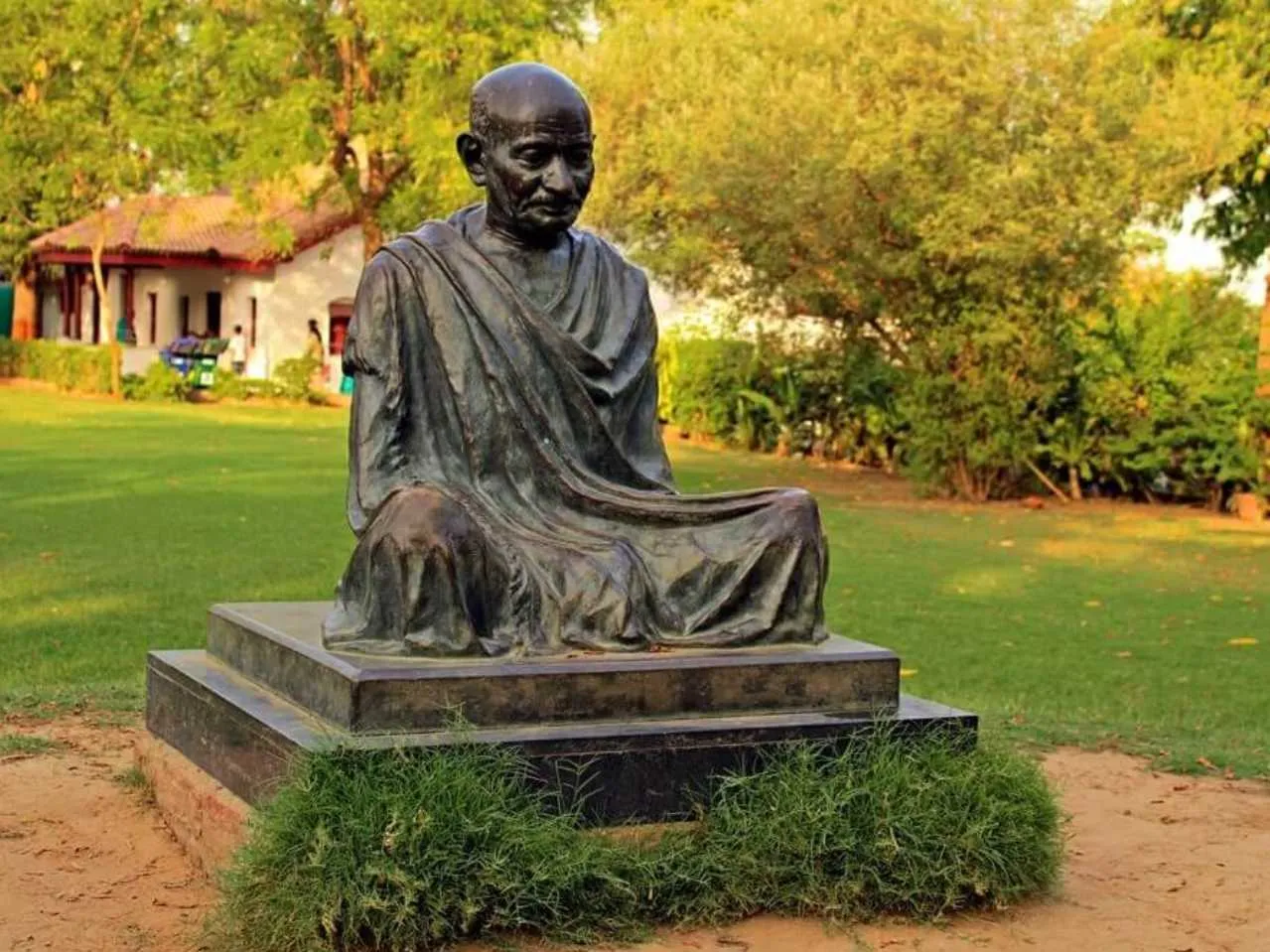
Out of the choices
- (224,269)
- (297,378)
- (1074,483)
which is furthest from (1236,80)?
(224,269)

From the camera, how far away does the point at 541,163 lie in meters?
5.50

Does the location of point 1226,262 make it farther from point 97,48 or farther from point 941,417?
point 97,48

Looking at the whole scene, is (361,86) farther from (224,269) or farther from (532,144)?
(532,144)

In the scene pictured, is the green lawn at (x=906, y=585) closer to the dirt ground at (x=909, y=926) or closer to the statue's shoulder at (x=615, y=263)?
the dirt ground at (x=909, y=926)

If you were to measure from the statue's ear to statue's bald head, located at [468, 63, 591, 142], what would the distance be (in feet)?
0.26

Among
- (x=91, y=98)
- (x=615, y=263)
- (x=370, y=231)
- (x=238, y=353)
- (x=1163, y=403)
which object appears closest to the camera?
(x=615, y=263)

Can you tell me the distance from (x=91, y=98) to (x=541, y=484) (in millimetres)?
33871

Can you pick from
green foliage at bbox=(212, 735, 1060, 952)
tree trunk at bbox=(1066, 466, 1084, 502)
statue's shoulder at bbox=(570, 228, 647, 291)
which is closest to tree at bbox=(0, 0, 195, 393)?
tree trunk at bbox=(1066, 466, 1084, 502)

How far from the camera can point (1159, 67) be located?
68.5 ft

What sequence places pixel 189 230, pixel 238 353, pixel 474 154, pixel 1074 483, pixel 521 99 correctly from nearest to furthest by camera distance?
pixel 521 99
pixel 474 154
pixel 1074 483
pixel 238 353
pixel 189 230

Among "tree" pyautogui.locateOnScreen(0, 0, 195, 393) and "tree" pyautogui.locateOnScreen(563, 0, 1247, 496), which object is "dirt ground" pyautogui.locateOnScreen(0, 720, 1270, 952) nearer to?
"tree" pyautogui.locateOnScreen(563, 0, 1247, 496)

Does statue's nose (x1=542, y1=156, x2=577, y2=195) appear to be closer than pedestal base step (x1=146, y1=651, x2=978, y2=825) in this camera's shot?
No

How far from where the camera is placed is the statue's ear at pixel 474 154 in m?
5.61

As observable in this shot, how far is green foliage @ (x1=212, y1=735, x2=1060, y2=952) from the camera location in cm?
424
